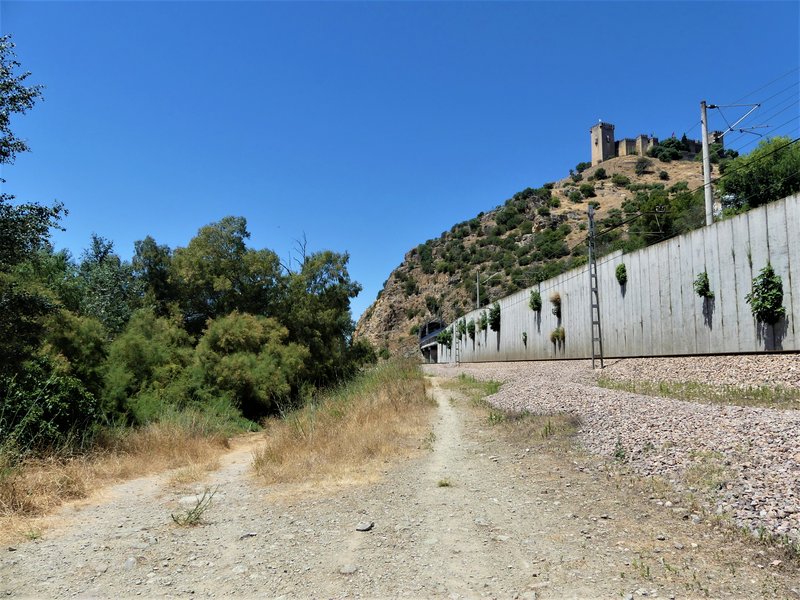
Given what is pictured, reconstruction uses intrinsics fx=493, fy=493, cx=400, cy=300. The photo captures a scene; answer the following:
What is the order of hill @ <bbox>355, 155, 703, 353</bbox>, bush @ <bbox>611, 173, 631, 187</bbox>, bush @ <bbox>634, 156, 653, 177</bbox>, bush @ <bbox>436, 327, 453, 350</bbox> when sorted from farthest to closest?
bush @ <bbox>634, 156, 653, 177</bbox>, bush @ <bbox>611, 173, 631, 187</bbox>, hill @ <bbox>355, 155, 703, 353</bbox>, bush @ <bbox>436, 327, 453, 350</bbox>

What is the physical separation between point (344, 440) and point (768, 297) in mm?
12705

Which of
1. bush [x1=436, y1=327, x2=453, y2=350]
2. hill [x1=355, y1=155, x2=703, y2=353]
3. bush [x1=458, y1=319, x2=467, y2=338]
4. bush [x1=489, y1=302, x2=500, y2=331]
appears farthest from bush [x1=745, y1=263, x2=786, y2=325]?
bush [x1=436, y1=327, x2=453, y2=350]

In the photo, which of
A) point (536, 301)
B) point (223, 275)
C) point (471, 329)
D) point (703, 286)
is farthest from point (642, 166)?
point (223, 275)

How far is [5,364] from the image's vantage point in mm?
9680

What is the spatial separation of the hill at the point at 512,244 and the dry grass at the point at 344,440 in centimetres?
5129

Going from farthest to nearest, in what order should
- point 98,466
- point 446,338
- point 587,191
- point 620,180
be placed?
point 620,180 < point 587,191 < point 446,338 < point 98,466

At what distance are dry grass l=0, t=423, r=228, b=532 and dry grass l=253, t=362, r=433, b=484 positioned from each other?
1959 mm

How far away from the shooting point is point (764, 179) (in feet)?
113

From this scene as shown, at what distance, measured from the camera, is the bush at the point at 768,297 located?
1384 centimetres

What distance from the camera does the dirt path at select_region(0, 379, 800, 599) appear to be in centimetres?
365

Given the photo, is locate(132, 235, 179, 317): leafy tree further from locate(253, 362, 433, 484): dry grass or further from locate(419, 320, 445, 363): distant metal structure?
locate(419, 320, 445, 363): distant metal structure

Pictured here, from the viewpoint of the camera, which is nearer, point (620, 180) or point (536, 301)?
point (536, 301)

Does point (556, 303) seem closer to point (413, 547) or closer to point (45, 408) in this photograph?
point (45, 408)

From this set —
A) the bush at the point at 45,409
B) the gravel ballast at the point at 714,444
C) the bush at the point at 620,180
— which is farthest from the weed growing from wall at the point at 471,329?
the bush at the point at 620,180
